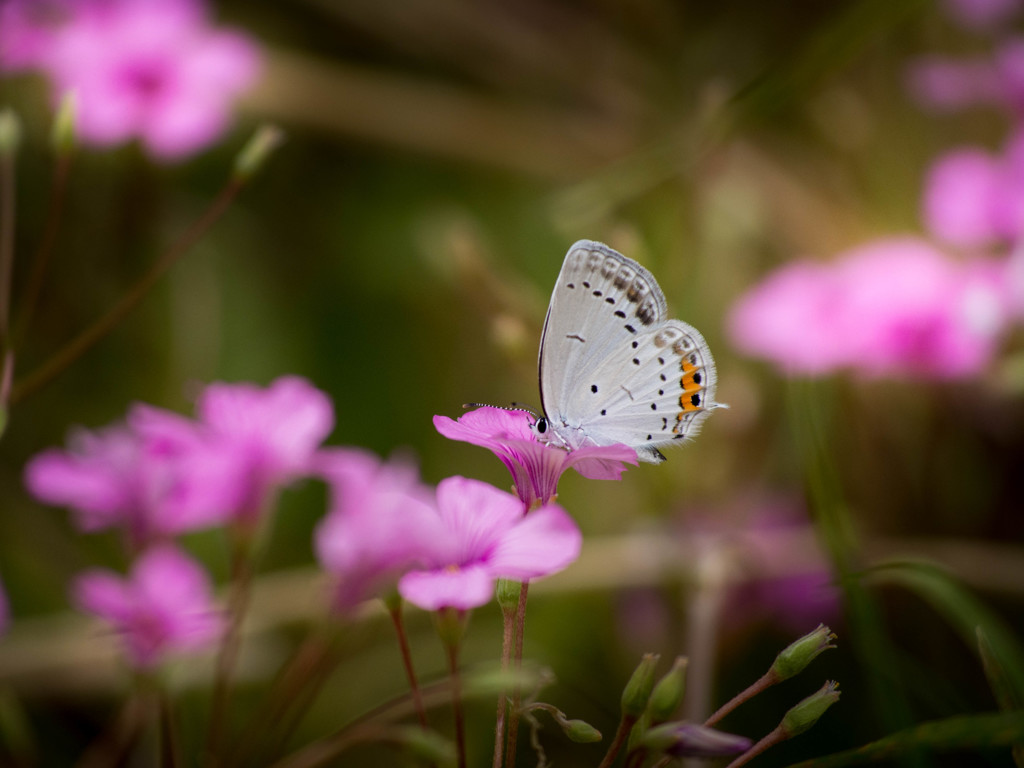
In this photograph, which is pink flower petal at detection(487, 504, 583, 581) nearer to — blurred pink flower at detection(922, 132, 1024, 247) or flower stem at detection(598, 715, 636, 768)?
flower stem at detection(598, 715, 636, 768)

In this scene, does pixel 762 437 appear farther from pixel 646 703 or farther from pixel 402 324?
pixel 646 703

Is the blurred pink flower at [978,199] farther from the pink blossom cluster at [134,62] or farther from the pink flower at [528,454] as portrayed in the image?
the pink blossom cluster at [134,62]

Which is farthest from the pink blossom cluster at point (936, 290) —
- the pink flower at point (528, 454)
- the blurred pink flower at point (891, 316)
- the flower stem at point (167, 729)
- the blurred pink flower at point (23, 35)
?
the blurred pink flower at point (23, 35)

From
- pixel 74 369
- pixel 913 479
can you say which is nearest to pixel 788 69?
pixel 913 479

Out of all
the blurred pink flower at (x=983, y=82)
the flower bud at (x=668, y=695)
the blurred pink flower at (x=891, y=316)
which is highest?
the blurred pink flower at (x=983, y=82)

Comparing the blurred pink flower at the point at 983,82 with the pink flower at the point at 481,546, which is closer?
the pink flower at the point at 481,546
